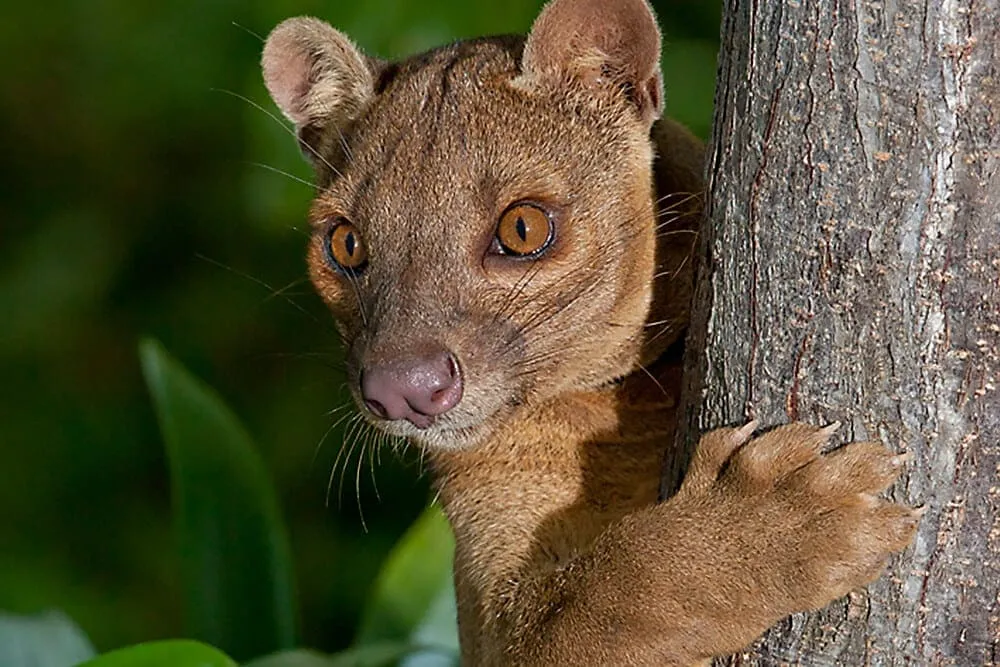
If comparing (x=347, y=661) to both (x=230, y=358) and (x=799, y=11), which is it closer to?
(x=799, y=11)

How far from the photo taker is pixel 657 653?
2.03 meters

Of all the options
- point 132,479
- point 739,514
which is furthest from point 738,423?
point 132,479

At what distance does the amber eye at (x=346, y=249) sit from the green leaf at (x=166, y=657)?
75 centimetres

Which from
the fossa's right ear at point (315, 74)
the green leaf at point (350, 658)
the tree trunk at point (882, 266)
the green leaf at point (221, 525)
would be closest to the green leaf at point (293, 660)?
the green leaf at point (350, 658)

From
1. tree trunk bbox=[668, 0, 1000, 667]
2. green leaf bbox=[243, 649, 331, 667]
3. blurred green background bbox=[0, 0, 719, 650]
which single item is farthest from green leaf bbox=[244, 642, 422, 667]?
blurred green background bbox=[0, 0, 719, 650]

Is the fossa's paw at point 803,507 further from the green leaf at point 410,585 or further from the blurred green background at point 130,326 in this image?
the blurred green background at point 130,326

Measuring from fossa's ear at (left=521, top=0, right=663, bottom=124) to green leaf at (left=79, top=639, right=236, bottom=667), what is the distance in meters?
1.20

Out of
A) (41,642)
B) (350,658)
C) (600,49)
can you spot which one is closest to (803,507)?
(600,49)

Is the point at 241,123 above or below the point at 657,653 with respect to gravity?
below

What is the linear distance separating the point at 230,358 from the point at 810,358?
148 inches

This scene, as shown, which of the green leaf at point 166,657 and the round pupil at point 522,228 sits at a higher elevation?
the round pupil at point 522,228

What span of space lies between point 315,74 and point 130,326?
2.78 meters

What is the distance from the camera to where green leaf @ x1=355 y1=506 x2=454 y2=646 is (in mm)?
3592

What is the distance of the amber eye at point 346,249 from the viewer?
8.16 feet
